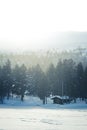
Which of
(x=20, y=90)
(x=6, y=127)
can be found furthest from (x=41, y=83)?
(x=6, y=127)

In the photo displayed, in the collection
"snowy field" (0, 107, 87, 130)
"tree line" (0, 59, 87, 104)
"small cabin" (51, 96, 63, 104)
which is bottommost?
"snowy field" (0, 107, 87, 130)

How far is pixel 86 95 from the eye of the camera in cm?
11112

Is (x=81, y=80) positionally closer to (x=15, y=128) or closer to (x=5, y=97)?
(x=5, y=97)

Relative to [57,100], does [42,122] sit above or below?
below

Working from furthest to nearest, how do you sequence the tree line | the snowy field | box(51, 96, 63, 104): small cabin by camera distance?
1. the tree line
2. box(51, 96, 63, 104): small cabin
3. the snowy field

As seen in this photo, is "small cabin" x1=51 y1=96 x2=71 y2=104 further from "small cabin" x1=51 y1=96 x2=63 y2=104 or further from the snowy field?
the snowy field

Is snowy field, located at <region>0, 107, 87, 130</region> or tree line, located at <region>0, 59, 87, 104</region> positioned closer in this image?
snowy field, located at <region>0, 107, 87, 130</region>

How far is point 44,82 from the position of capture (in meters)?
110

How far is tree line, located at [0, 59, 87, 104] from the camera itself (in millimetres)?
110000

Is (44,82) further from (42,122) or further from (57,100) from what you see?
(42,122)

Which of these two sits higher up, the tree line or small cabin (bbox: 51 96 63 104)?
the tree line

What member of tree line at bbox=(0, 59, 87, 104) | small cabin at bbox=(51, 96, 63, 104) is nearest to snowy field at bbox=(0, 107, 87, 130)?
small cabin at bbox=(51, 96, 63, 104)

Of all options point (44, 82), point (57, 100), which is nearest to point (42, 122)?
point (44, 82)

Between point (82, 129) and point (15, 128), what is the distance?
657 centimetres
